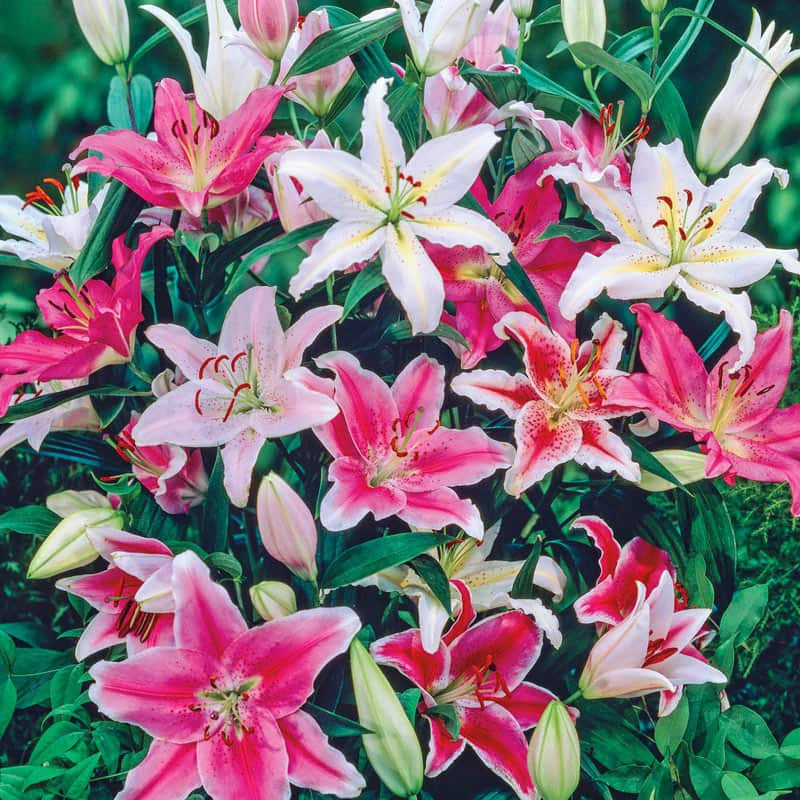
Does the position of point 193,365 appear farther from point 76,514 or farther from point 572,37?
point 572,37

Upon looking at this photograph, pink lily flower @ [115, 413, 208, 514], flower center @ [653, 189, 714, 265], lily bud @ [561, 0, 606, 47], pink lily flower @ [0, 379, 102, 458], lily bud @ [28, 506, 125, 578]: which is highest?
lily bud @ [561, 0, 606, 47]

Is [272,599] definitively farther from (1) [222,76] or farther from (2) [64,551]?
(1) [222,76]

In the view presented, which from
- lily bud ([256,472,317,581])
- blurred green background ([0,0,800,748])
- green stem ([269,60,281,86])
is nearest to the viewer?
lily bud ([256,472,317,581])

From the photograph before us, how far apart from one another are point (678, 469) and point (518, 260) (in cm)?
16

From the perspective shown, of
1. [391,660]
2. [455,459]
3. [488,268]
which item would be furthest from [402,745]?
[488,268]

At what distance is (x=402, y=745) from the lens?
59 cm

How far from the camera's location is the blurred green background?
1015 mm

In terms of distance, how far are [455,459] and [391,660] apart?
0.39 ft

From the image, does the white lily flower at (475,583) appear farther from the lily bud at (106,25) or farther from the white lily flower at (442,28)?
the lily bud at (106,25)

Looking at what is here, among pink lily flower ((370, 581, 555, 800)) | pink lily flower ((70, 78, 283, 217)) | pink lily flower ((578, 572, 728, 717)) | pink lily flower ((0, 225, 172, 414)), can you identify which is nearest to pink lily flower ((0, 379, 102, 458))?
pink lily flower ((0, 225, 172, 414))

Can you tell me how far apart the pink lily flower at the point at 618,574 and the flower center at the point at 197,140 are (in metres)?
0.31

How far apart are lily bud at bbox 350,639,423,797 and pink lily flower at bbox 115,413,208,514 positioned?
6.4 inches

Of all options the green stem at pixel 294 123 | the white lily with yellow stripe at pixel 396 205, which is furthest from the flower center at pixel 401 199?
the green stem at pixel 294 123

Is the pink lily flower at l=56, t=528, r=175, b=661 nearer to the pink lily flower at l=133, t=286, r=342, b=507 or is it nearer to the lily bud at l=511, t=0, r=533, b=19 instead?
the pink lily flower at l=133, t=286, r=342, b=507
